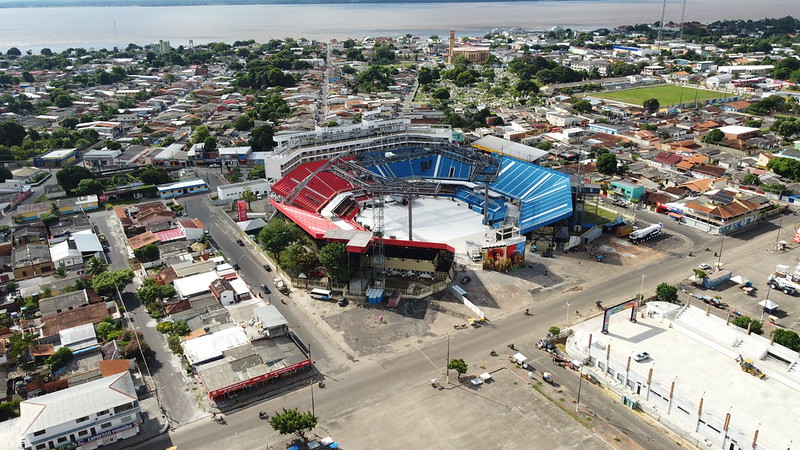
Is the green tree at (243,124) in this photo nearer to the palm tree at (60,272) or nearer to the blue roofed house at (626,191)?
the palm tree at (60,272)

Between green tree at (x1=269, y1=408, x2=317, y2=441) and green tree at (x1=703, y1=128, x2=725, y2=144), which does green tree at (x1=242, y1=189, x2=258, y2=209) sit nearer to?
green tree at (x1=269, y1=408, x2=317, y2=441)

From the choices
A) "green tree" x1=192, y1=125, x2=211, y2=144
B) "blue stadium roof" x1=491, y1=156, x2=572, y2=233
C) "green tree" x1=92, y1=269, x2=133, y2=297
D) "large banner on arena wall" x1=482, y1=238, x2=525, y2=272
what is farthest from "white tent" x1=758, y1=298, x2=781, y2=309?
"green tree" x1=192, y1=125, x2=211, y2=144

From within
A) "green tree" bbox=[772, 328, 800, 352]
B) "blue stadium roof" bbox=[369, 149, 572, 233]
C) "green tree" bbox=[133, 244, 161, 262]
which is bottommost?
"green tree" bbox=[772, 328, 800, 352]

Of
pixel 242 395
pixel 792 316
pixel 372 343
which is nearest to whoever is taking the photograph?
pixel 242 395

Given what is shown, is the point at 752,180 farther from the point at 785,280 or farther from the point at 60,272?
the point at 60,272

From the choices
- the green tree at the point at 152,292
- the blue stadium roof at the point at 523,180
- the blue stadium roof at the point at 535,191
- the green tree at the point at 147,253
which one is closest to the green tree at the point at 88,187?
the green tree at the point at 147,253

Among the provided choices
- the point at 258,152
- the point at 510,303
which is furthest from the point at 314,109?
the point at 510,303

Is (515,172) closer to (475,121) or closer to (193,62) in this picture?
(475,121)
